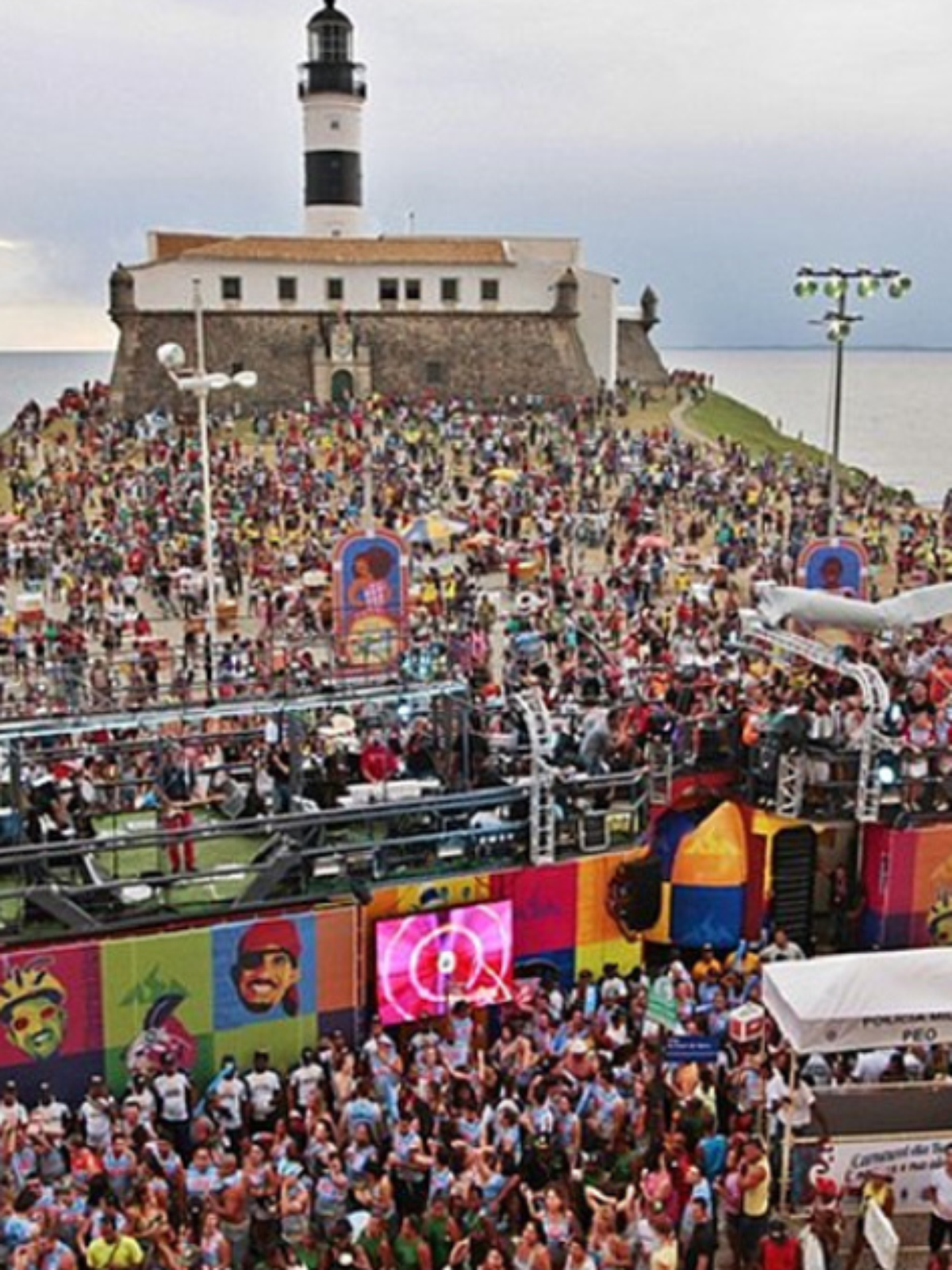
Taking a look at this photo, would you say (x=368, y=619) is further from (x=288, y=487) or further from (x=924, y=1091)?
(x=288, y=487)

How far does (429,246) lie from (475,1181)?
218 feet

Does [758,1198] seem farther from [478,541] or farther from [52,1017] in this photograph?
[478,541]

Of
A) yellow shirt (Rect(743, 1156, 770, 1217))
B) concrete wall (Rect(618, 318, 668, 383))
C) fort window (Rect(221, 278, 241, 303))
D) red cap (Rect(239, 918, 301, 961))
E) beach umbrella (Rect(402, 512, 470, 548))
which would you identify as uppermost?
fort window (Rect(221, 278, 241, 303))

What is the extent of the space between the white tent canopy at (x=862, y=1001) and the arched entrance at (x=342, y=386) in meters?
59.0

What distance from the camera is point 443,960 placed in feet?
44.3

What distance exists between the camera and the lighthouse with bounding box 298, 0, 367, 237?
7238 centimetres

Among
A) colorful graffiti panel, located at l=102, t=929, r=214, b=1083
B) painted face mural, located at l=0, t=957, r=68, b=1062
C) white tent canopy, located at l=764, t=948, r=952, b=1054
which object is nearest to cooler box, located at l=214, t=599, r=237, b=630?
colorful graffiti panel, located at l=102, t=929, r=214, b=1083

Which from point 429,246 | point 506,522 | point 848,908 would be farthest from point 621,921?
point 429,246

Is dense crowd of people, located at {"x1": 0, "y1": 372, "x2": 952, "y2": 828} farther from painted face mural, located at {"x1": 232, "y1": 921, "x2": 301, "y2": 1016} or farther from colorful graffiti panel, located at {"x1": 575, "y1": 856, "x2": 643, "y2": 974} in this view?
painted face mural, located at {"x1": 232, "y1": 921, "x2": 301, "y2": 1016}

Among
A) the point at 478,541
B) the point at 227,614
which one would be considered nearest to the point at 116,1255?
the point at 227,614

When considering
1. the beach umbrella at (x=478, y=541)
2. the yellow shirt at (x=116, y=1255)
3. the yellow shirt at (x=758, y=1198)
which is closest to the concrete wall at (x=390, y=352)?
the beach umbrella at (x=478, y=541)

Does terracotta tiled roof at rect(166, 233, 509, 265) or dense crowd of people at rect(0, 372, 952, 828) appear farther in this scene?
terracotta tiled roof at rect(166, 233, 509, 265)

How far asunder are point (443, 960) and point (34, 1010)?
150 inches

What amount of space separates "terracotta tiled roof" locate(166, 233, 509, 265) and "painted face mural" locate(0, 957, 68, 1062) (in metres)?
60.2
